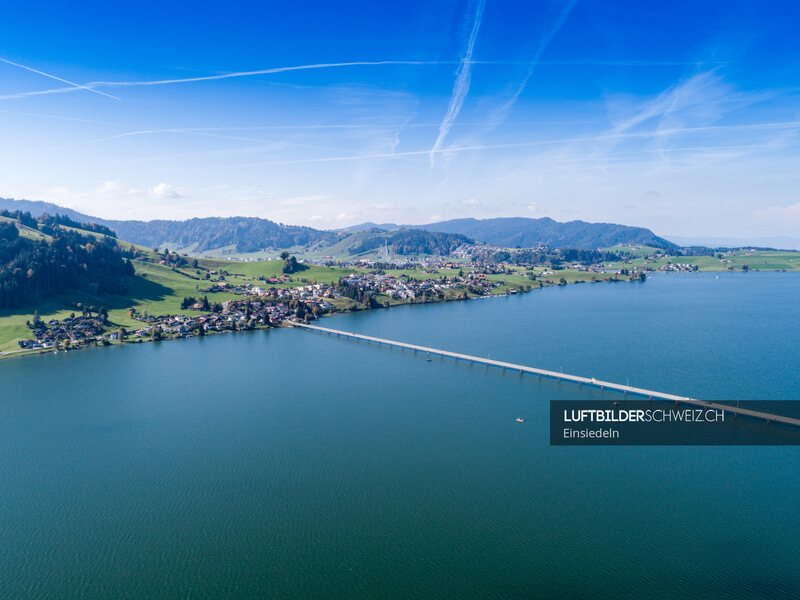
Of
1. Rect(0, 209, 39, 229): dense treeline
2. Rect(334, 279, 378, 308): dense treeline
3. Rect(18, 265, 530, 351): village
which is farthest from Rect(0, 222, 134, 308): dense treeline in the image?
Rect(334, 279, 378, 308): dense treeline

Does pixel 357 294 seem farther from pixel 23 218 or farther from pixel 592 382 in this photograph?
pixel 23 218

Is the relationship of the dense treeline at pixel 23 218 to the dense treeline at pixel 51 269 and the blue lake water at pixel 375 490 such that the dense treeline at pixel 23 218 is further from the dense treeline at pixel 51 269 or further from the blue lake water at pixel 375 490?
the blue lake water at pixel 375 490

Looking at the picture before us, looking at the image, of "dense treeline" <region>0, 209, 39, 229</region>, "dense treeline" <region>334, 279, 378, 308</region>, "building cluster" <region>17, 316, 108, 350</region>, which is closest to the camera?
"building cluster" <region>17, 316, 108, 350</region>

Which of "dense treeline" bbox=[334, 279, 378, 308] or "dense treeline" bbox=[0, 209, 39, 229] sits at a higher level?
"dense treeline" bbox=[0, 209, 39, 229]

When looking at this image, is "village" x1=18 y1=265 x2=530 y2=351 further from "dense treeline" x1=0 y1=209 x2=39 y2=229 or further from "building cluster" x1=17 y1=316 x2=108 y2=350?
"dense treeline" x1=0 y1=209 x2=39 y2=229

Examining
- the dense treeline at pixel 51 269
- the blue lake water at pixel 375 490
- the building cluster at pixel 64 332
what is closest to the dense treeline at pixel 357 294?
the dense treeline at pixel 51 269

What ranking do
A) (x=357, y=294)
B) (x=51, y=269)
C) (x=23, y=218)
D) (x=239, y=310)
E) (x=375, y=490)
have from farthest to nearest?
(x=23, y=218) → (x=357, y=294) → (x=239, y=310) → (x=51, y=269) → (x=375, y=490)

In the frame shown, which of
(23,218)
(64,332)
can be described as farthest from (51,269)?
(23,218)
